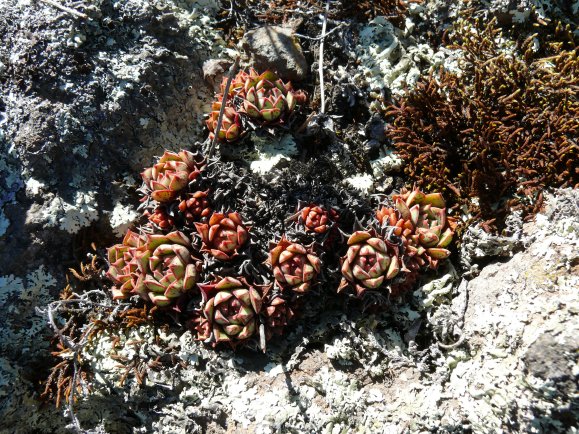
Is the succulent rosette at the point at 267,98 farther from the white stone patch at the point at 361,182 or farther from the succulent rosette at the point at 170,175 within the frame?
the white stone patch at the point at 361,182

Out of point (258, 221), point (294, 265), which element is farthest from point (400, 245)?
point (258, 221)

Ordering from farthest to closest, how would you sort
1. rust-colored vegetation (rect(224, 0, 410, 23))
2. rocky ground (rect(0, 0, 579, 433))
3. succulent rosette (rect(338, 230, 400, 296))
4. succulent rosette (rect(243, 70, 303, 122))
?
rust-colored vegetation (rect(224, 0, 410, 23)), succulent rosette (rect(243, 70, 303, 122)), succulent rosette (rect(338, 230, 400, 296)), rocky ground (rect(0, 0, 579, 433))

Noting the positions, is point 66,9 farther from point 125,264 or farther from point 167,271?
point 167,271

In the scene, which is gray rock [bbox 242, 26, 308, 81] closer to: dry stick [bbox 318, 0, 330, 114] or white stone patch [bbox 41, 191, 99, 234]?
dry stick [bbox 318, 0, 330, 114]

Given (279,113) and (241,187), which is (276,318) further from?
(279,113)

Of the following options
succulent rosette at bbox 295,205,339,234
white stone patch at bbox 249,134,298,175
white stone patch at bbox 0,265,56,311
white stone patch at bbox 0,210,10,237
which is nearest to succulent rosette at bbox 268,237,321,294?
succulent rosette at bbox 295,205,339,234
